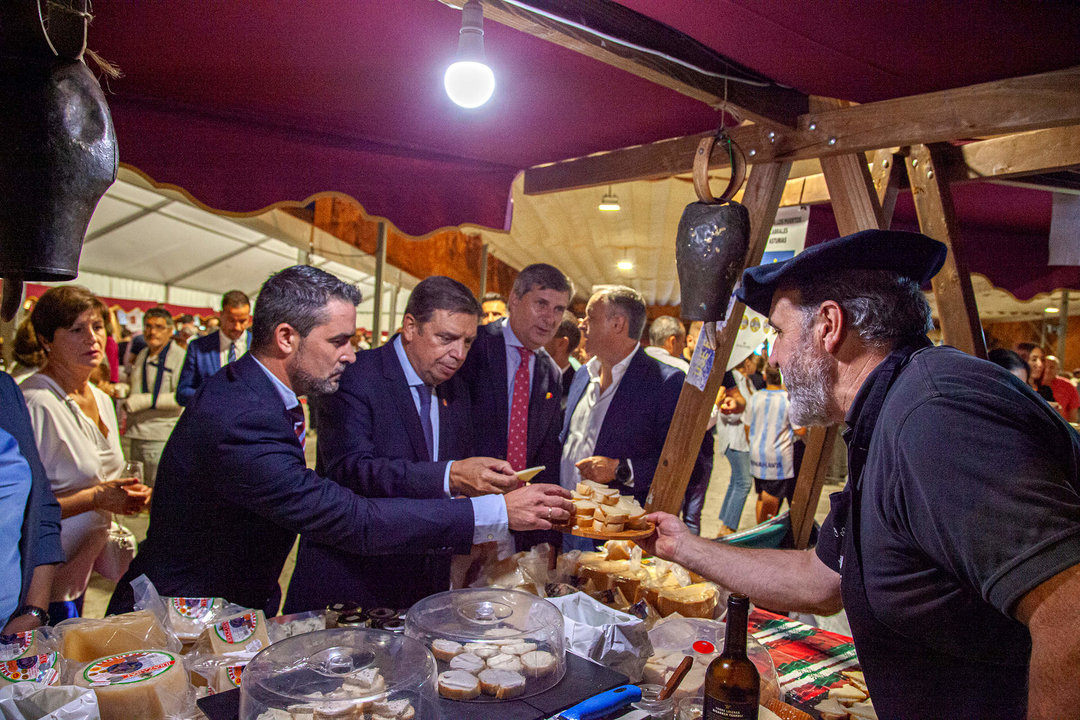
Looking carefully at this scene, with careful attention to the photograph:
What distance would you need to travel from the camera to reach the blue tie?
270cm

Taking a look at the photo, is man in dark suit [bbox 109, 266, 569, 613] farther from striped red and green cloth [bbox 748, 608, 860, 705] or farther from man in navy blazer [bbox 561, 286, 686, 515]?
man in navy blazer [bbox 561, 286, 686, 515]

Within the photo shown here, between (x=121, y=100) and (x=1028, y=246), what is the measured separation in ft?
17.3

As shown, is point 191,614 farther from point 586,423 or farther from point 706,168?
point 586,423

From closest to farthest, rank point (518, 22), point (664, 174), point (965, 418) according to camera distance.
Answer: point (965, 418) → point (518, 22) → point (664, 174)

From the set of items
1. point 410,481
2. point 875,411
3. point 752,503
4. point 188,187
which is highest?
point 188,187

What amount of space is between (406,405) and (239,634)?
42.4 inches

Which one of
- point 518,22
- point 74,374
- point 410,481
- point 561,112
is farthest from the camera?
point 74,374

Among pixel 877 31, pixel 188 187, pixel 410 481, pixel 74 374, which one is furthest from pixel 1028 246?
pixel 74 374

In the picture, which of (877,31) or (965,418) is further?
(877,31)

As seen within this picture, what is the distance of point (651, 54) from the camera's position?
2.09 m

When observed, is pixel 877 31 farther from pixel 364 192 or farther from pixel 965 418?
pixel 364 192

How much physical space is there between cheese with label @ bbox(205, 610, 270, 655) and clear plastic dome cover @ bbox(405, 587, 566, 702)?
15.3 inches

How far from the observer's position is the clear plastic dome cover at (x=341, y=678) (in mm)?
1164

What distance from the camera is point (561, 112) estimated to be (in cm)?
286
